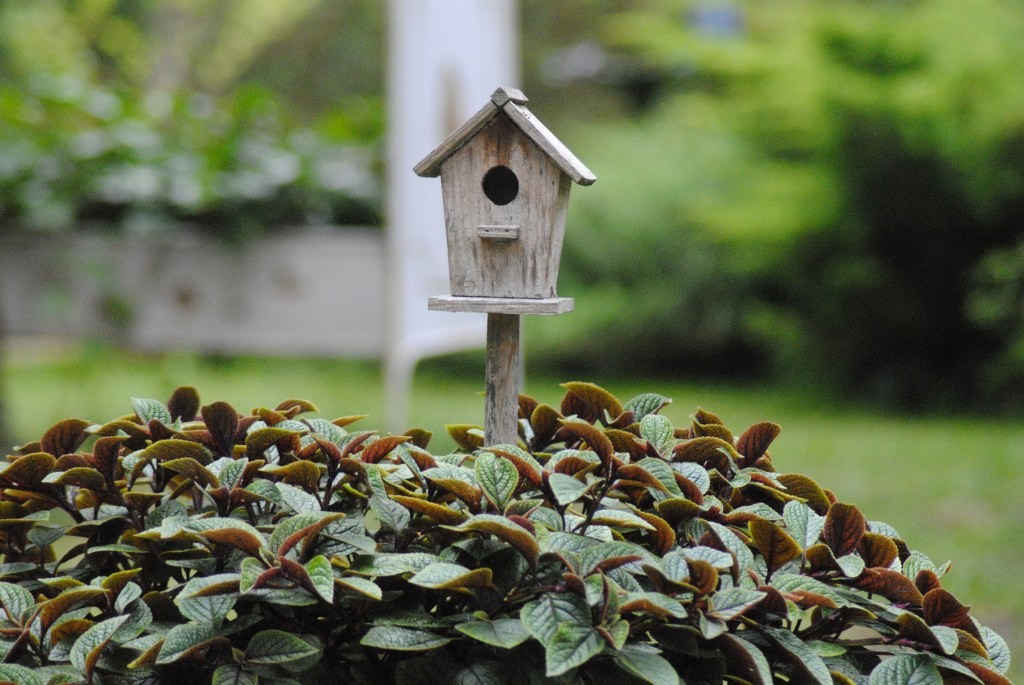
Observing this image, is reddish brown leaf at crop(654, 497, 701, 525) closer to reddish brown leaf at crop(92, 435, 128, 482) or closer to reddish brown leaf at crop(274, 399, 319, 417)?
reddish brown leaf at crop(274, 399, 319, 417)

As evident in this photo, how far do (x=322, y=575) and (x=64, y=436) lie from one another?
523 millimetres

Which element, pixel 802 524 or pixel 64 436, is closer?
pixel 802 524

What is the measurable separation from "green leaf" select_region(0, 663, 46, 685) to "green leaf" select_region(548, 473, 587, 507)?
52cm

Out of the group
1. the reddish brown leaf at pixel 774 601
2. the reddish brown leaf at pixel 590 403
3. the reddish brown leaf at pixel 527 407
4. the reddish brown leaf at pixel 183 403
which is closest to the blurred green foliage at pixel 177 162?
the reddish brown leaf at pixel 183 403

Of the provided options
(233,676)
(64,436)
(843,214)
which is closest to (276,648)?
(233,676)

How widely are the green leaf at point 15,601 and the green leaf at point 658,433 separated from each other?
2.33 feet

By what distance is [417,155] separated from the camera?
13.2 ft

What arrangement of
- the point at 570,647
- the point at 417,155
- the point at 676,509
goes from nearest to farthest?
the point at 570,647 → the point at 676,509 → the point at 417,155

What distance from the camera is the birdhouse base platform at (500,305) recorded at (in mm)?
1426

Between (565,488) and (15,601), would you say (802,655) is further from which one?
(15,601)

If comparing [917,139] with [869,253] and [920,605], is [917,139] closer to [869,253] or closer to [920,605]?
[869,253]

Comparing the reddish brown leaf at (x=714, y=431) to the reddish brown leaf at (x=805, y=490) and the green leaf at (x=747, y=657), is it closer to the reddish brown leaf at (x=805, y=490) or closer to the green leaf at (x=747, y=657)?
the reddish brown leaf at (x=805, y=490)

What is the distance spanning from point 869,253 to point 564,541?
16.7 feet

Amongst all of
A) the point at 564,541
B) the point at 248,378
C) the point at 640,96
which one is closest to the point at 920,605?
the point at 564,541
